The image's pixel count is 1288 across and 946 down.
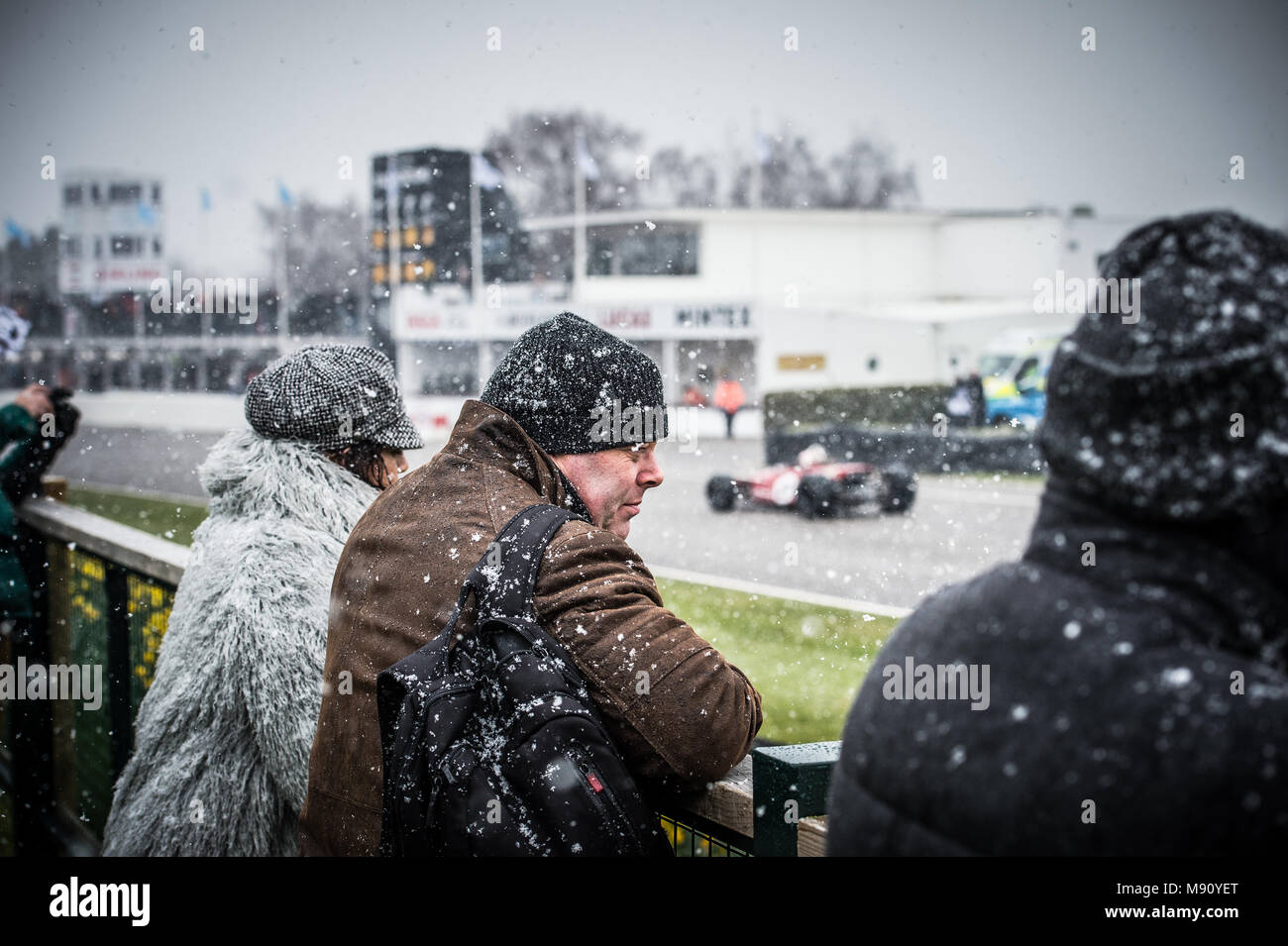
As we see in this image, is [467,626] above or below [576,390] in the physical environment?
below

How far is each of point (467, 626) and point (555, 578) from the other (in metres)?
0.15

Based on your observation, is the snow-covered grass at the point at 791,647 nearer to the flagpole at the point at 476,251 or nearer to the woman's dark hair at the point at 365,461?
the woman's dark hair at the point at 365,461

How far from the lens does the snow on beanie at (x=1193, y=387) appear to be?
91 cm

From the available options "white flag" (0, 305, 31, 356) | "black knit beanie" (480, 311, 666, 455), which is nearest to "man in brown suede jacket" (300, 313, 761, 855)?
"black knit beanie" (480, 311, 666, 455)

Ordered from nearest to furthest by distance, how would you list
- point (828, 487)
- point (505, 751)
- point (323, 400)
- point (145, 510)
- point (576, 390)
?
point (505, 751), point (576, 390), point (323, 400), point (828, 487), point (145, 510)

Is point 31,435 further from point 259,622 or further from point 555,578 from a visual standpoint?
point 555,578

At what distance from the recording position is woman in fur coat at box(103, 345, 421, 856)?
2.32m

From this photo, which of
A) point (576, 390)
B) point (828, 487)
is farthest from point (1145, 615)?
point (828, 487)

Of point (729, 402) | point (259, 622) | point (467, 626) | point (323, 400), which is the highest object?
point (323, 400)

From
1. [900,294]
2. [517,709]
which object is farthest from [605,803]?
[900,294]

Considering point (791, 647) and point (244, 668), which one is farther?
point (791, 647)

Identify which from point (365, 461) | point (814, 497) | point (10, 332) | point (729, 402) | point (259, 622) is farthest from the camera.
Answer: point (729, 402)

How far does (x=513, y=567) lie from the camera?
5.02 ft
